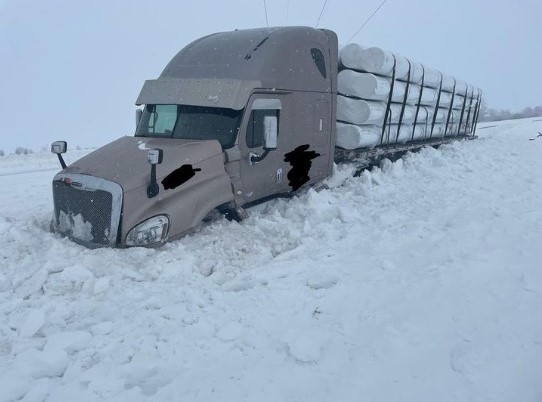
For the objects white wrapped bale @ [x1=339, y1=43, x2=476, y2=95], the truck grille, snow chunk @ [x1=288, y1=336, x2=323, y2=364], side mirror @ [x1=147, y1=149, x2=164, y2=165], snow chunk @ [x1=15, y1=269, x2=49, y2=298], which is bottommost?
snow chunk @ [x1=15, y1=269, x2=49, y2=298]

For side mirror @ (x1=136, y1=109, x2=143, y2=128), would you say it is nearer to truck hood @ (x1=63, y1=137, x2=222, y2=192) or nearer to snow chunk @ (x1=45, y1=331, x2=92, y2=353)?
truck hood @ (x1=63, y1=137, x2=222, y2=192)

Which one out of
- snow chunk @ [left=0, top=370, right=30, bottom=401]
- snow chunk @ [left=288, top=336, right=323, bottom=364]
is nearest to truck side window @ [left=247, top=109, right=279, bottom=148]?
snow chunk @ [left=288, top=336, right=323, bottom=364]

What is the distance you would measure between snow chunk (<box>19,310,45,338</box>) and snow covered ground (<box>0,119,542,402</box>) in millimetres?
11

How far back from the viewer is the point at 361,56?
952cm

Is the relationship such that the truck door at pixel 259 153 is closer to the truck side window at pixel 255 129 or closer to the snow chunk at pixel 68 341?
the truck side window at pixel 255 129

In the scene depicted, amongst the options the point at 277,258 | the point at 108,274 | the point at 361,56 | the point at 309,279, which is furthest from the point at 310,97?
the point at 108,274

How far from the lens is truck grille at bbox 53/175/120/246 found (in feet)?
16.9

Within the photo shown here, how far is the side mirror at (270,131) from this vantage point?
A: 5.86 meters

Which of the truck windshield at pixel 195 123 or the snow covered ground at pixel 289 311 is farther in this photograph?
the truck windshield at pixel 195 123

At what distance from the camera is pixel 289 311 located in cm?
412

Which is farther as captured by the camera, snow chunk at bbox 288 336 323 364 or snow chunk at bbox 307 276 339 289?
snow chunk at bbox 307 276 339 289

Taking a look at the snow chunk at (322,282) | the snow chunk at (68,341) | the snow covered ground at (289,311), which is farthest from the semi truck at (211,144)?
the snow chunk at (322,282)

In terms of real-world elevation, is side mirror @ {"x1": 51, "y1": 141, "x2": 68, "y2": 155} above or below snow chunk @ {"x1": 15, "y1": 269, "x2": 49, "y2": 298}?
above

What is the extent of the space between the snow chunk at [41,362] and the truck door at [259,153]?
358 centimetres
